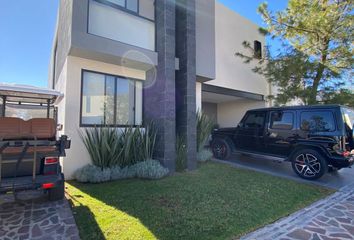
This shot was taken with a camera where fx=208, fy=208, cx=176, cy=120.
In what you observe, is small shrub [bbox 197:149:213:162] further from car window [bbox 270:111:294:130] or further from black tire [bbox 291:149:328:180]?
black tire [bbox 291:149:328:180]

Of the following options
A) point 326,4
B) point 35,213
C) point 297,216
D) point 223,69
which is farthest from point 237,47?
point 35,213

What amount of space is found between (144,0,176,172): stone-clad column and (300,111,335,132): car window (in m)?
3.94

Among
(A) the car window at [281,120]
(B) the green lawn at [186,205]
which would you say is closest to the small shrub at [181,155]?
(B) the green lawn at [186,205]

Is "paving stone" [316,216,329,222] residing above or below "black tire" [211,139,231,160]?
below

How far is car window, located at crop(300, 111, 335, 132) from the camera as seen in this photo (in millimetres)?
5711

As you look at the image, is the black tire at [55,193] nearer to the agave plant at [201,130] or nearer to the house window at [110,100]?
the house window at [110,100]

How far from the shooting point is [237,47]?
36.8ft

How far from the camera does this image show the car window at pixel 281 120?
6.58 m

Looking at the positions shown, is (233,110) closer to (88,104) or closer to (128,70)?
(128,70)

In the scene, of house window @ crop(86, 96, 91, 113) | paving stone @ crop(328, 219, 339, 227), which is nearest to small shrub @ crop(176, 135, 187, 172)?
house window @ crop(86, 96, 91, 113)

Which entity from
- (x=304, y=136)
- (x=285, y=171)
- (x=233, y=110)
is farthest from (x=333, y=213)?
(x=233, y=110)

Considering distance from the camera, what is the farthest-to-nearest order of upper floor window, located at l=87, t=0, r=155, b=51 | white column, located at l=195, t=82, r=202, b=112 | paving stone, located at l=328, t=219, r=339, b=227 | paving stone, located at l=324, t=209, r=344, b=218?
white column, located at l=195, t=82, r=202, b=112
upper floor window, located at l=87, t=0, r=155, b=51
paving stone, located at l=324, t=209, r=344, b=218
paving stone, located at l=328, t=219, r=339, b=227

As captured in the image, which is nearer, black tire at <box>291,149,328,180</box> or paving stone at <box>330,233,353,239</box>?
paving stone at <box>330,233,353,239</box>

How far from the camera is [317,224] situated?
349cm
